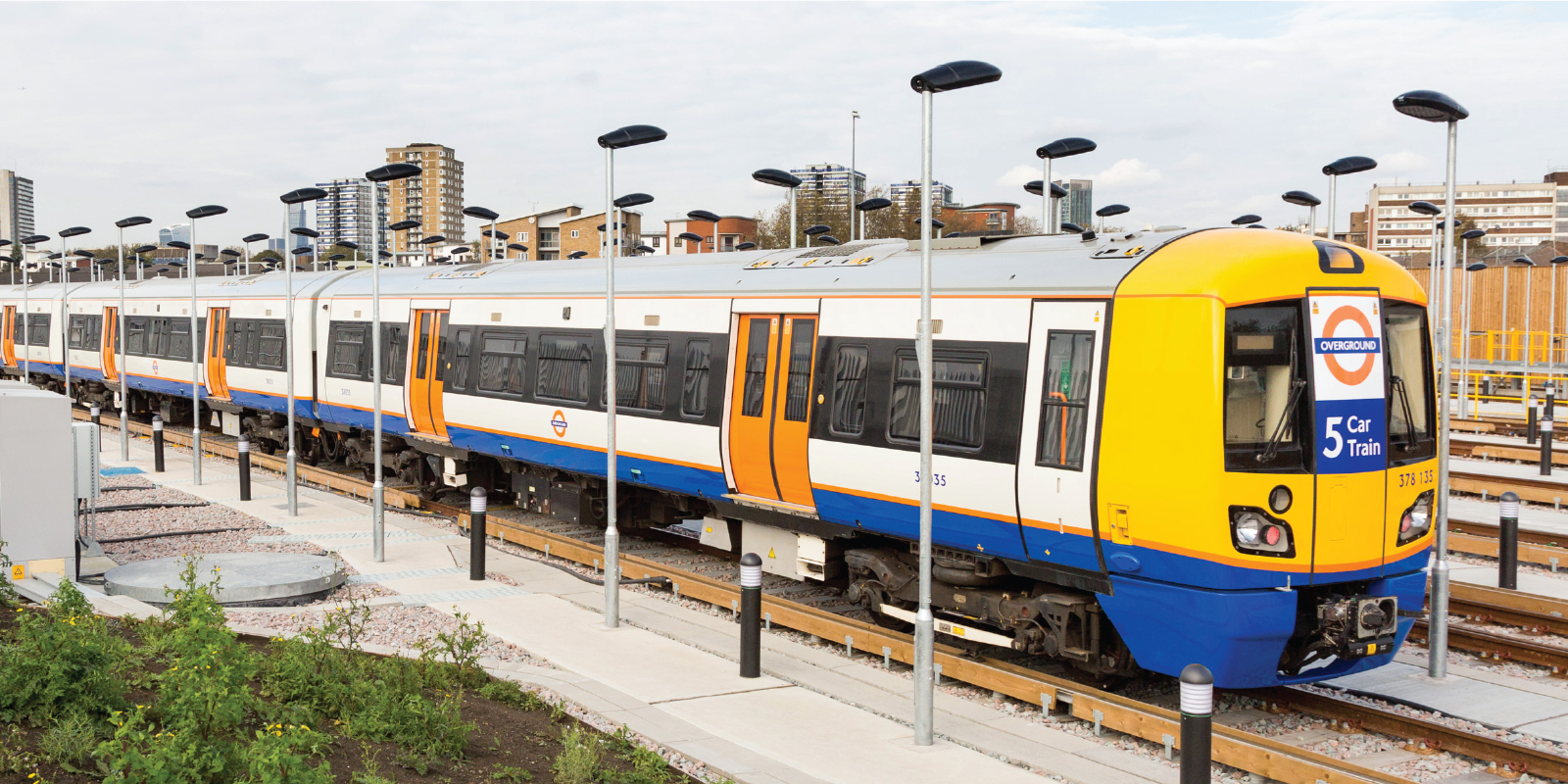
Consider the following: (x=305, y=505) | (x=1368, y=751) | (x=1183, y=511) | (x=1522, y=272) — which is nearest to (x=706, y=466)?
(x=1183, y=511)

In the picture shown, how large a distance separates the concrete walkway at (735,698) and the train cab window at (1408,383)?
3.00 meters

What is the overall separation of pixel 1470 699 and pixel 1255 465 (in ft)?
11.2

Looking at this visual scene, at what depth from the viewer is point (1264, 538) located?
845 centimetres

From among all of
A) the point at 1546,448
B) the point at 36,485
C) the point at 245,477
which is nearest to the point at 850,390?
the point at 36,485

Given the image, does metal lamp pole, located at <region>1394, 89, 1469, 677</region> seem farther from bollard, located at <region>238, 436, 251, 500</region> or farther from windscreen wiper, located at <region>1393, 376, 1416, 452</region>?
bollard, located at <region>238, 436, 251, 500</region>

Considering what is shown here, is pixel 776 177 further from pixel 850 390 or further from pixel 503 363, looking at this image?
pixel 850 390

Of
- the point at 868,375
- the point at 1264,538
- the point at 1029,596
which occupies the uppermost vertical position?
the point at 868,375

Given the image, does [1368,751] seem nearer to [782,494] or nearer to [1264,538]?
[1264,538]

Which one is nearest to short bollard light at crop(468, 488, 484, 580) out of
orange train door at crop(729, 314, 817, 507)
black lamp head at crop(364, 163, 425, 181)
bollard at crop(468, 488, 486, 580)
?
bollard at crop(468, 488, 486, 580)

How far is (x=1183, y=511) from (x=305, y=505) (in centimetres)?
1514

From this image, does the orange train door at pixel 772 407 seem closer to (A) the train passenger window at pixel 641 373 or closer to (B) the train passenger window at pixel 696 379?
(B) the train passenger window at pixel 696 379

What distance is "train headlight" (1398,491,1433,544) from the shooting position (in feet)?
29.9

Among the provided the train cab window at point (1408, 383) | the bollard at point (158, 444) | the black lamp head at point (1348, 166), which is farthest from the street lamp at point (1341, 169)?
the bollard at point (158, 444)

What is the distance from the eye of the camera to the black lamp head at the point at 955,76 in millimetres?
8758
